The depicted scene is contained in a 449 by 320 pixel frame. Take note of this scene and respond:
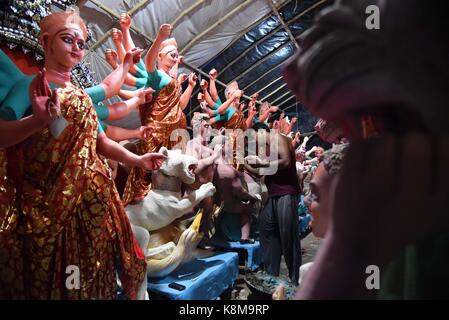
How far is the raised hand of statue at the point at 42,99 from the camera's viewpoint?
90cm

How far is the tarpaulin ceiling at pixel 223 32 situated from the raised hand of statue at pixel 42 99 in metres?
1.88

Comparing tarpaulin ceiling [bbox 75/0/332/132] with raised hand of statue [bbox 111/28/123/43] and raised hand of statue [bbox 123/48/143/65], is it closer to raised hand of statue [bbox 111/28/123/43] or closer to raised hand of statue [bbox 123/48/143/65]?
raised hand of statue [bbox 111/28/123/43]

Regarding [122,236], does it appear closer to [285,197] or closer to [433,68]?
[433,68]

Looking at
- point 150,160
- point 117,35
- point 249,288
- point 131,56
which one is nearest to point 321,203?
point 150,160

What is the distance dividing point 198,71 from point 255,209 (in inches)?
94.2

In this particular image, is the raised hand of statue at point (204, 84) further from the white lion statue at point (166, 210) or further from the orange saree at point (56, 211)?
the orange saree at point (56, 211)

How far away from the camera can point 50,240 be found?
1.03 meters

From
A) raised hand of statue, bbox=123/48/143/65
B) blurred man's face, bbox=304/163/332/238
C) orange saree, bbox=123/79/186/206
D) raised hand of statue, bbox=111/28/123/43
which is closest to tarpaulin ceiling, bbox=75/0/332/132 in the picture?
orange saree, bbox=123/79/186/206

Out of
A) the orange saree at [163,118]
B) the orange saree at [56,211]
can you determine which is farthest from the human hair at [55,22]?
the orange saree at [163,118]

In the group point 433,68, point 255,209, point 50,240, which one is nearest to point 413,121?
point 433,68

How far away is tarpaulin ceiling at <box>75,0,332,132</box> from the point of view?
3.13 m

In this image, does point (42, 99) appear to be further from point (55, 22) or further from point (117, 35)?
point (117, 35)

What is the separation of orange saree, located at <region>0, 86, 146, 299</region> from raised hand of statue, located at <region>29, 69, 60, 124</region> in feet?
0.44

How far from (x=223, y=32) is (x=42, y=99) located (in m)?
3.79
